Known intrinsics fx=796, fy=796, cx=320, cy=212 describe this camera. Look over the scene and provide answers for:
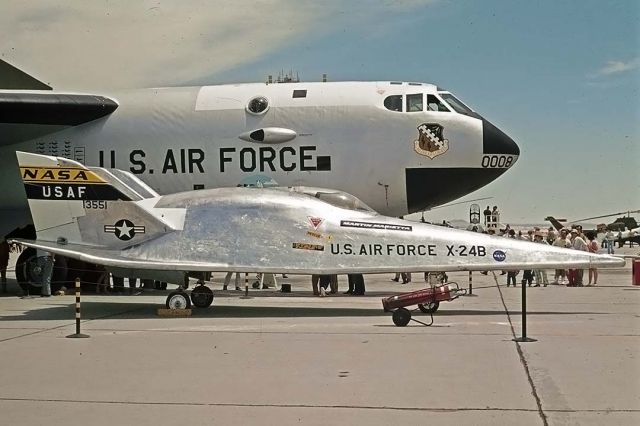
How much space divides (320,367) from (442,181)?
914cm

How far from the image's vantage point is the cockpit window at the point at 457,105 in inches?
685

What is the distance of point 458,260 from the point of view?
13695mm

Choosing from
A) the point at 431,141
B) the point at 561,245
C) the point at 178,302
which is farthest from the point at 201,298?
the point at 561,245

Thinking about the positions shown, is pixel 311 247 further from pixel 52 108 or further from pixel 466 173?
pixel 52 108

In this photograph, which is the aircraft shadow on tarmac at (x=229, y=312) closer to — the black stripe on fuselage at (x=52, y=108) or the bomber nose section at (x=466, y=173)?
the bomber nose section at (x=466, y=173)

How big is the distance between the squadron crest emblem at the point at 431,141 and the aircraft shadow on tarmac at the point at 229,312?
373cm

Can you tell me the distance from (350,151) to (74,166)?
5.82 m

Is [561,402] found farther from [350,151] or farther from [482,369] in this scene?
[350,151]

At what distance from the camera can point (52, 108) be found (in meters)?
18.4

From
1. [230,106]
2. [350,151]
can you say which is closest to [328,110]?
[350,151]

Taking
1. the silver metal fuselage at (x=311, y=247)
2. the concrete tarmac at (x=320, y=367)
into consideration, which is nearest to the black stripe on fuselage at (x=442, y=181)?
the silver metal fuselage at (x=311, y=247)

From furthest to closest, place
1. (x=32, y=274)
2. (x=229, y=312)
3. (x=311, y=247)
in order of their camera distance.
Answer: (x=32, y=274) → (x=229, y=312) → (x=311, y=247)

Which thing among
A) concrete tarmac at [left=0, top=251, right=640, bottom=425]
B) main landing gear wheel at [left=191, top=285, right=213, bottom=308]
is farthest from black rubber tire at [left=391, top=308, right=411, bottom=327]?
main landing gear wheel at [left=191, top=285, right=213, bottom=308]

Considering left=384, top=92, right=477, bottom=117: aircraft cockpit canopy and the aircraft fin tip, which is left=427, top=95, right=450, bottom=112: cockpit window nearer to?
left=384, top=92, right=477, bottom=117: aircraft cockpit canopy
